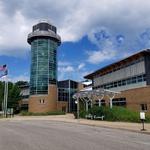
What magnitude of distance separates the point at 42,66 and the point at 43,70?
1.00 metres

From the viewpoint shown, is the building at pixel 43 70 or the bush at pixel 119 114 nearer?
the bush at pixel 119 114

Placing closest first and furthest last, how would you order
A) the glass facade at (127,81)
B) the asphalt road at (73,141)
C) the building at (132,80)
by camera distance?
the asphalt road at (73,141) < the building at (132,80) < the glass facade at (127,81)

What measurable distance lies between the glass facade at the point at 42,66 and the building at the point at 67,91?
203 inches

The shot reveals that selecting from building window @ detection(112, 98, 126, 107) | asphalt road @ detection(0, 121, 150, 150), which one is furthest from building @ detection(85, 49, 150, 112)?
asphalt road @ detection(0, 121, 150, 150)

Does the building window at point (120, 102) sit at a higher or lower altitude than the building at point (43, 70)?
lower

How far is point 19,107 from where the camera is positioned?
81938mm

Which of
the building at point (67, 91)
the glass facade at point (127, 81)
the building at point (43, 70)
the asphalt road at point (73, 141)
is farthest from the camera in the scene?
the building at point (67, 91)

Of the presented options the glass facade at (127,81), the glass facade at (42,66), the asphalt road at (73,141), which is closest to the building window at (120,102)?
the glass facade at (127,81)

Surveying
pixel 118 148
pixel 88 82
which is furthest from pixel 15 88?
pixel 118 148

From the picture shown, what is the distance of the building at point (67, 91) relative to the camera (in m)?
75.1

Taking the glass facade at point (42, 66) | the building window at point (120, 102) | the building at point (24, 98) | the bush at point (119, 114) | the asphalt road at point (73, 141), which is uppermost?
the glass facade at point (42, 66)

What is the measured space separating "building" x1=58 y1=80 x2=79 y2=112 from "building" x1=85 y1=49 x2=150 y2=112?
810 inches

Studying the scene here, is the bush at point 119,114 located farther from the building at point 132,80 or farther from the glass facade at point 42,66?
the glass facade at point 42,66

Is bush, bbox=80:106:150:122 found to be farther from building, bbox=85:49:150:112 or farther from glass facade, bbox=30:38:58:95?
glass facade, bbox=30:38:58:95
